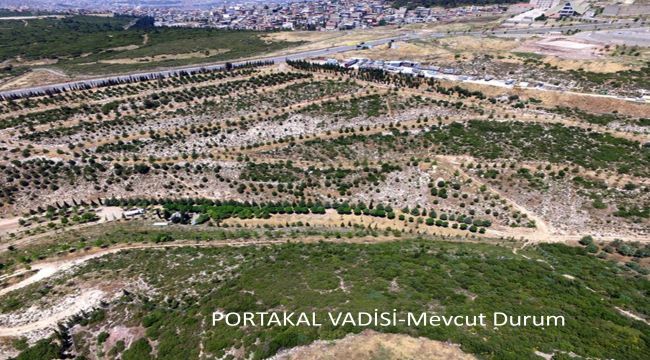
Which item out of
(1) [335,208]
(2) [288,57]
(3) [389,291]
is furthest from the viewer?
(2) [288,57]

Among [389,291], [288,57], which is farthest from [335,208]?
[288,57]

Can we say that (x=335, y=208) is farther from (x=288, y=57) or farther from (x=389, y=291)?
(x=288, y=57)

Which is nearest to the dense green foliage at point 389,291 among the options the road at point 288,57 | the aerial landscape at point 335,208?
the aerial landscape at point 335,208

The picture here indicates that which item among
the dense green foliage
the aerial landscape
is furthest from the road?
the dense green foliage

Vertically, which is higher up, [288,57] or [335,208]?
[288,57]

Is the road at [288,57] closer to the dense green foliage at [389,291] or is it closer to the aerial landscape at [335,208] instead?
the aerial landscape at [335,208]

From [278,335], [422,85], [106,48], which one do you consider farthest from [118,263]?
[106,48]

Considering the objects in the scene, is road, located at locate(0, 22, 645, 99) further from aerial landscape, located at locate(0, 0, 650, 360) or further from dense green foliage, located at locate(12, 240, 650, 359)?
dense green foliage, located at locate(12, 240, 650, 359)

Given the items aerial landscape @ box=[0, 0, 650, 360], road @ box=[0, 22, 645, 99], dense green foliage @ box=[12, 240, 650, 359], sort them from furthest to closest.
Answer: road @ box=[0, 22, 645, 99]
aerial landscape @ box=[0, 0, 650, 360]
dense green foliage @ box=[12, 240, 650, 359]
